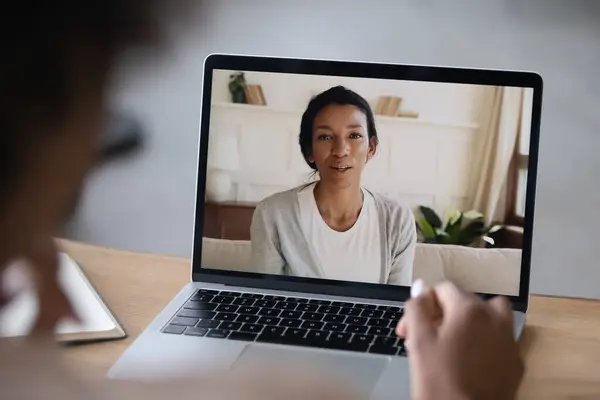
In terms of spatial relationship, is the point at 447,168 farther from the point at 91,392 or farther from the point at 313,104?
the point at 91,392

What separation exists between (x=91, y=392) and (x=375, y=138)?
0.51m

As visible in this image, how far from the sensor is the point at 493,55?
828mm

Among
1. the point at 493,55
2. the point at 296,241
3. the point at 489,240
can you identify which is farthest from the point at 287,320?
the point at 493,55

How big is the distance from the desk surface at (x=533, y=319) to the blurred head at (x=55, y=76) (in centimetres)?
33

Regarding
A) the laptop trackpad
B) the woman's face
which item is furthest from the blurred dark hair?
the woman's face

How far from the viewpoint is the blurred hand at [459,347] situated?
0.46 metres

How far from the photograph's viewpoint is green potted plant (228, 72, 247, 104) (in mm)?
794

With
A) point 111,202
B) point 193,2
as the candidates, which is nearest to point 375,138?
point 111,202

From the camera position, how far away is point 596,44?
81 centimetres

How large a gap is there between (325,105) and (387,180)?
0.09 metres

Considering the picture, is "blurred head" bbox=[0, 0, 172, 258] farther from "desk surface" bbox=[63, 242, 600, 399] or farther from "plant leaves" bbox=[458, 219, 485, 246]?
"plant leaves" bbox=[458, 219, 485, 246]

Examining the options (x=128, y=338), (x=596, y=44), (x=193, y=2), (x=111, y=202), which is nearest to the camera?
(x=193, y=2)

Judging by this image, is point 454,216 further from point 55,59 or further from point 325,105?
point 55,59

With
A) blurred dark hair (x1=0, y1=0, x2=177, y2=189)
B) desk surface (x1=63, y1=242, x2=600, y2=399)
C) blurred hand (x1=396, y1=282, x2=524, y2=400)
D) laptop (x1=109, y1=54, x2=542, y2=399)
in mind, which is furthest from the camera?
laptop (x1=109, y1=54, x2=542, y2=399)
